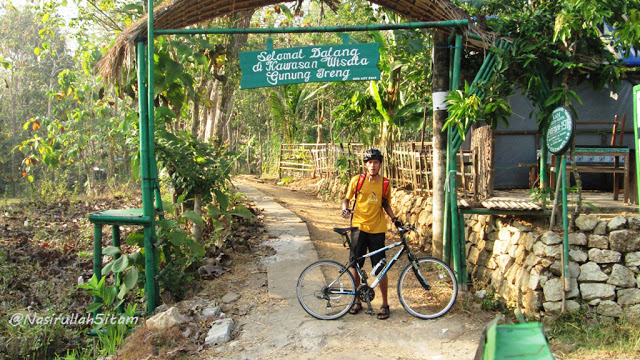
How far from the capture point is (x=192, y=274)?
5.97 m

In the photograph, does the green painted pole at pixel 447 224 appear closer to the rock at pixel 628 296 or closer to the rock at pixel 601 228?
the rock at pixel 601 228

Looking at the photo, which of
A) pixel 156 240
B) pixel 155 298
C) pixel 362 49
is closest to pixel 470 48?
pixel 362 49

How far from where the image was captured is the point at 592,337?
470 cm

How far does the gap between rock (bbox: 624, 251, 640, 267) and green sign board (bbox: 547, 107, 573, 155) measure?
1360 mm

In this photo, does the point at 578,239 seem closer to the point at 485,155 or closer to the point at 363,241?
the point at 485,155

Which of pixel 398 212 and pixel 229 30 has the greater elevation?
pixel 229 30

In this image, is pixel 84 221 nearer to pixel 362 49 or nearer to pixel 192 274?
pixel 192 274

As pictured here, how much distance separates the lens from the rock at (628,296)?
500cm

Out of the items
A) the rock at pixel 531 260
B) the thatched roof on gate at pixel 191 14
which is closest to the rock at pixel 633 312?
the rock at pixel 531 260

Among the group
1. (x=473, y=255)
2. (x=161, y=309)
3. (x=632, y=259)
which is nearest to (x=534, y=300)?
(x=632, y=259)

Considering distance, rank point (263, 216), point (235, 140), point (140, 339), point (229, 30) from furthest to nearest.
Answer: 1. point (235, 140)
2. point (263, 216)
3. point (229, 30)
4. point (140, 339)

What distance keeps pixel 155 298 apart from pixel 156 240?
2.09 ft

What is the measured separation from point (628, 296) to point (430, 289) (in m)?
2.01

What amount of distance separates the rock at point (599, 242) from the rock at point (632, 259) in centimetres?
22
